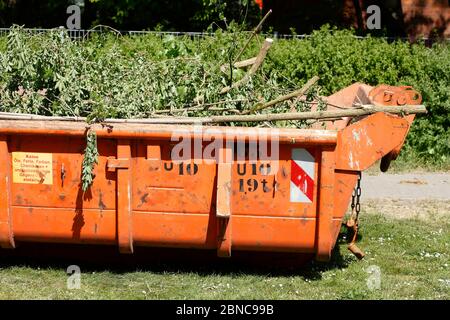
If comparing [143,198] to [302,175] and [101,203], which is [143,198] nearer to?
[101,203]

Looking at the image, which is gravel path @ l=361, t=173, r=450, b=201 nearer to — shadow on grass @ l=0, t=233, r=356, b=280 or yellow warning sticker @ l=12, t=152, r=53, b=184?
shadow on grass @ l=0, t=233, r=356, b=280

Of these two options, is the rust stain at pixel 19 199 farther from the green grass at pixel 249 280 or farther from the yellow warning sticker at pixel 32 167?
the green grass at pixel 249 280

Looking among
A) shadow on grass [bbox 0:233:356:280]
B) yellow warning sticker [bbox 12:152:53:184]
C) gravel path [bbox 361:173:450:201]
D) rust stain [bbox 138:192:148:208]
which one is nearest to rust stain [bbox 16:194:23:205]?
yellow warning sticker [bbox 12:152:53:184]

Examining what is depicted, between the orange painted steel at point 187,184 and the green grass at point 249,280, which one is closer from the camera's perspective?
the green grass at point 249,280

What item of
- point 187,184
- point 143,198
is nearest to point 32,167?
point 143,198

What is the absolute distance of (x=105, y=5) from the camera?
17156 mm

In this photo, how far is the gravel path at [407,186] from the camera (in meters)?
9.64

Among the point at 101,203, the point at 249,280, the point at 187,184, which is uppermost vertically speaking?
the point at 187,184

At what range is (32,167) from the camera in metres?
6.37

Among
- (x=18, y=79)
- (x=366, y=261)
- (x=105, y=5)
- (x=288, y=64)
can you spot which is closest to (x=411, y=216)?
(x=366, y=261)

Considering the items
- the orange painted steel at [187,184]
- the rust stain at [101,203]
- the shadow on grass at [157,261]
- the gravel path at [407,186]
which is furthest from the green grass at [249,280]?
the gravel path at [407,186]

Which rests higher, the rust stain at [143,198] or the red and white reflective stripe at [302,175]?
the red and white reflective stripe at [302,175]

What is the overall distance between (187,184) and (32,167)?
116 centimetres

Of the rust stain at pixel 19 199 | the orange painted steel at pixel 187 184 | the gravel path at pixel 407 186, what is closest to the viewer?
the orange painted steel at pixel 187 184
